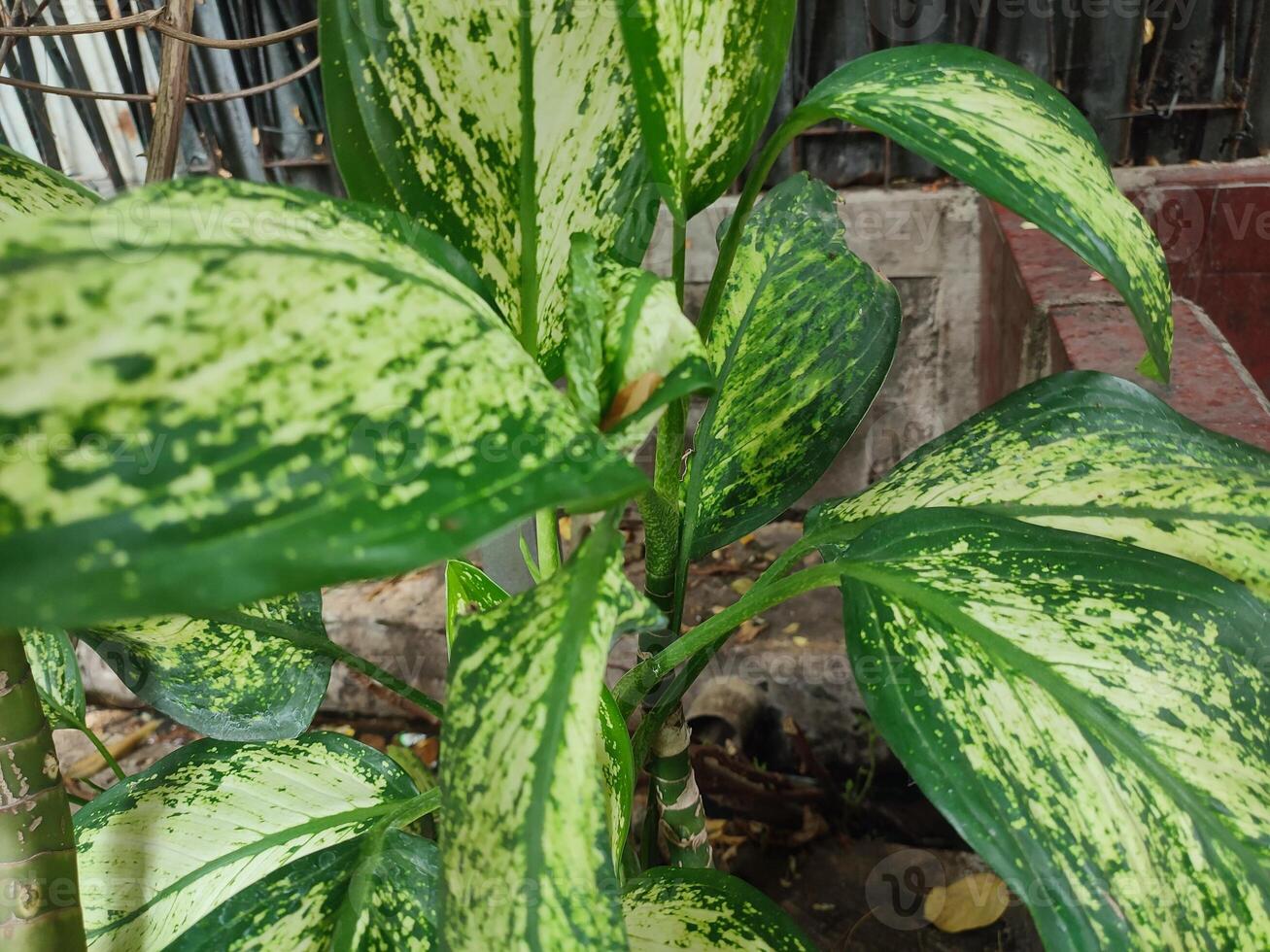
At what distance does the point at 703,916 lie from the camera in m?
0.58

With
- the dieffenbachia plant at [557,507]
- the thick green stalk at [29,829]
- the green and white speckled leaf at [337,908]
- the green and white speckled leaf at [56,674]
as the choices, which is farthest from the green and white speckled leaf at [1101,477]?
the green and white speckled leaf at [56,674]

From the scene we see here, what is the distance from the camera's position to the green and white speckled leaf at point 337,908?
18.4 inches

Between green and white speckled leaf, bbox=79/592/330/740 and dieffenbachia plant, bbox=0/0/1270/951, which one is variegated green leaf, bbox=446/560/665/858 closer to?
dieffenbachia plant, bbox=0/0/1270/951

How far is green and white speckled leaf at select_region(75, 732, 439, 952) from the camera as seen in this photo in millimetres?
591

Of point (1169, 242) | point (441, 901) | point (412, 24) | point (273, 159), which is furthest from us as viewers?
point (273, 159)

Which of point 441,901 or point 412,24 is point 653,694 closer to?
point 441,901

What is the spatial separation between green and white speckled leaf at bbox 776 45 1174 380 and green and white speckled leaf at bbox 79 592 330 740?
0.48 m

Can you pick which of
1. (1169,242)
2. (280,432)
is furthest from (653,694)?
(1169,242)

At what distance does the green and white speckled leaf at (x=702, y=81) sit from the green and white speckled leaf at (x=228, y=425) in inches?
7.1

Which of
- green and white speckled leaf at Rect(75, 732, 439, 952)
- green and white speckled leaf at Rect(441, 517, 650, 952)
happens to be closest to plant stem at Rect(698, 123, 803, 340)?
green and white speckled leaf at Rect(441, 517, 650, 952)

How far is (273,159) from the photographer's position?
153 centimetres

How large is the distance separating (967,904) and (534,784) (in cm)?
91

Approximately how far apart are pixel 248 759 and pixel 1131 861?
55 centimetres

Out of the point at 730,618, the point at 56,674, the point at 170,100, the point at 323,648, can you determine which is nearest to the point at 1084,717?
the point at 730,618
